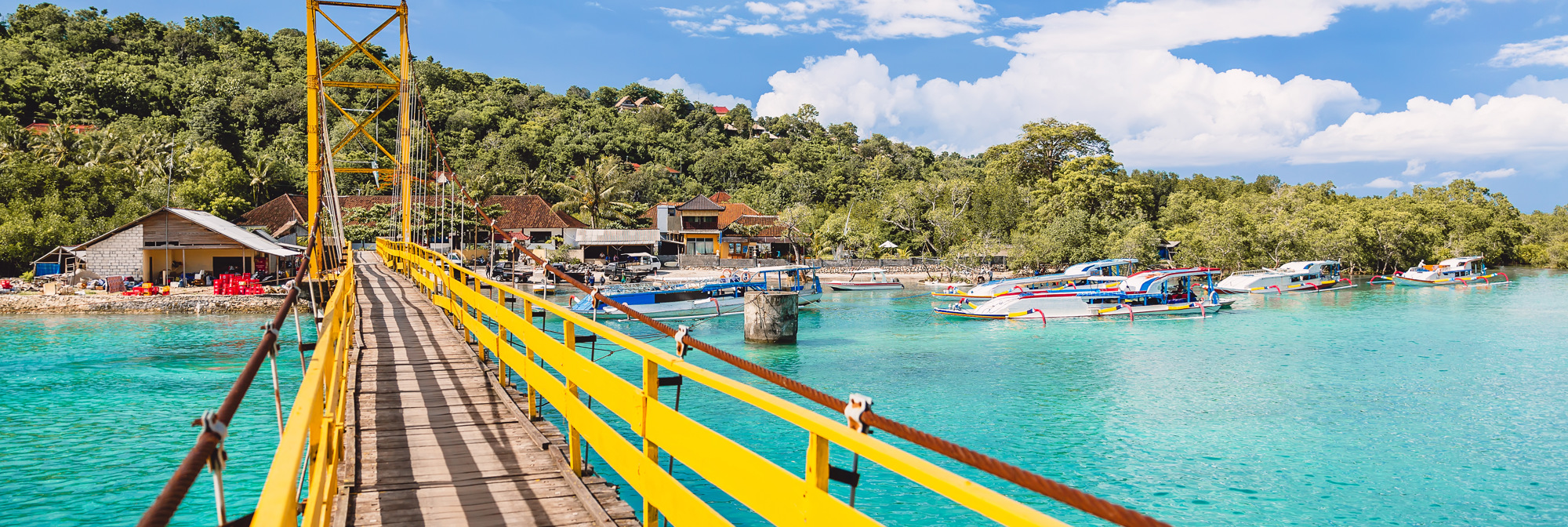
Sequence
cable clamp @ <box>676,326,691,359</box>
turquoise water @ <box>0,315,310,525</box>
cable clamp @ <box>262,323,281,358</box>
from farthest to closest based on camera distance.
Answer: turquoise water @ <box>0,315,310,525</box> → cable clamp @ <box>676,326,691,359</box> → cable clamp @ <box>262,323,281,358</box>

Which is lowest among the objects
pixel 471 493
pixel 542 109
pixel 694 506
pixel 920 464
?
pixel 471 493

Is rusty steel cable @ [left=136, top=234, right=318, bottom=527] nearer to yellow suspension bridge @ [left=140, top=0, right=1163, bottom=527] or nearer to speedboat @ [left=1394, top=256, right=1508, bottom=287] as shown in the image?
yellow suspension bridge @ [left=140, top=0, right=1163, bottom=527]

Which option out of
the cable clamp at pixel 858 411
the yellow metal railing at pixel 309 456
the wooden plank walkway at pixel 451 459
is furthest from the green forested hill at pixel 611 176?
the cable clamp at pixel 858 411

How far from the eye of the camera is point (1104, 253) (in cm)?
6525

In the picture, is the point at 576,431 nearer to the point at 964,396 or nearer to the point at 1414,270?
→ the point at 964,396

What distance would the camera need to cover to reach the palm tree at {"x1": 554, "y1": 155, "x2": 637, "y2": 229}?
2820 inches

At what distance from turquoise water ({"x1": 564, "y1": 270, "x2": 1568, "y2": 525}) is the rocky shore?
21840 mm

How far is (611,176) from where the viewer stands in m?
80.0

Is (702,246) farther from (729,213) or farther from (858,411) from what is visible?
(858,411)

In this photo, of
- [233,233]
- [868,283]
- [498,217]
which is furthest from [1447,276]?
[233,233]

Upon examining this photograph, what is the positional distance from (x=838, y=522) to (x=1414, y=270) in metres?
77.2

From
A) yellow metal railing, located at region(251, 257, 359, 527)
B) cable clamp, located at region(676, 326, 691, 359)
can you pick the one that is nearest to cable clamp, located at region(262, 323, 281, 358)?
yellow metal railing, located at region(251, 257, 359, 527)

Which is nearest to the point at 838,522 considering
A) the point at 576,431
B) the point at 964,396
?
the point at 576,431

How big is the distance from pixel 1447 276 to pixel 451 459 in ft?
248
